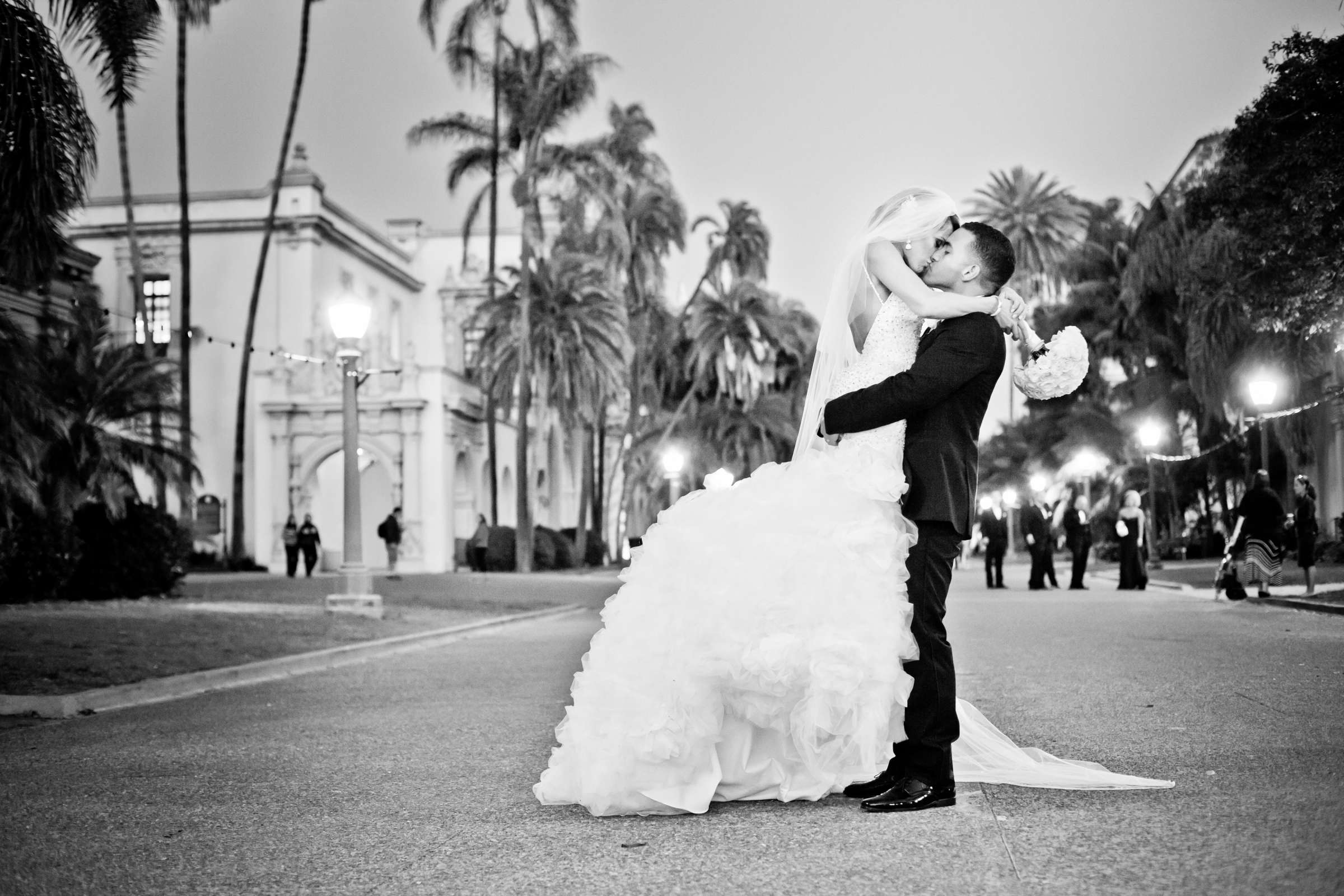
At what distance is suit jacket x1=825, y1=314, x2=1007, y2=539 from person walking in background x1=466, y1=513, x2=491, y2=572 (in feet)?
114

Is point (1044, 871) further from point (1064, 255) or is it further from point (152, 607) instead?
point (1064, 255)

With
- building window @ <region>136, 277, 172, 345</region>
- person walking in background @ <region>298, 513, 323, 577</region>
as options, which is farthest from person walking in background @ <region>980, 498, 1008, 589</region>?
building window @ <region>136, 277, 172, 345</region>

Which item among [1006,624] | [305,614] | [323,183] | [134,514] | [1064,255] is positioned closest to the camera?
[1006,624]

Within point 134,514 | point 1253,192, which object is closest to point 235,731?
point 134,514

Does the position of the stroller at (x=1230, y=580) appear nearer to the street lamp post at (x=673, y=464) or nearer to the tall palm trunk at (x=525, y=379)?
the street lamp post at (x=673, y=464)

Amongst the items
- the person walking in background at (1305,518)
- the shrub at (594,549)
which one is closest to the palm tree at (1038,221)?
the shrub at (594,549)

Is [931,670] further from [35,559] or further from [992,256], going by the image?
[35,559]

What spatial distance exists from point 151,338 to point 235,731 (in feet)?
126

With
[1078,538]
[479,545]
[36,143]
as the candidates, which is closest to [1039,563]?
[1078,538]

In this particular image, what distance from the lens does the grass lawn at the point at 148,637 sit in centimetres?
1102

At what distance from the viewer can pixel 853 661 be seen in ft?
15.6

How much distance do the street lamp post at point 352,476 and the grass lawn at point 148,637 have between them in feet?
1.18

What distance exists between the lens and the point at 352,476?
19.1m

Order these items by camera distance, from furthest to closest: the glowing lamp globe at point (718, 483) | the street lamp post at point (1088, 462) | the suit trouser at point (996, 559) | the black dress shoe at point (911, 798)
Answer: the street lamp post at point (1088, 462), the suit trouser at point (996, 559), the glowing lamp globe at point (718, 483), the black dress shoe at point (911, 798)
